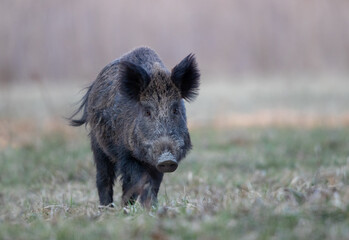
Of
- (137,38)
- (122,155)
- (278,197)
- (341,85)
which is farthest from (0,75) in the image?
(278,197)

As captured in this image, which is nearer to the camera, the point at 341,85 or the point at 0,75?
the point at 341,85

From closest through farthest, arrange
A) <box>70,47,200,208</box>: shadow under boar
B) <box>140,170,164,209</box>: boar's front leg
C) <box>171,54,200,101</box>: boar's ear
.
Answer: <box>140,170,164,209</box>: boar's front leg → <box>70,47,200,208</box>: shadow under boar → <box>171,54,200,101</box>: boar's ear

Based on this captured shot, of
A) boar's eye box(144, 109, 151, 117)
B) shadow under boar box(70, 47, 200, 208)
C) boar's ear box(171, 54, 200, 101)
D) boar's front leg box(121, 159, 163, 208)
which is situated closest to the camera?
shadow under boar box(70, 47, 200, 208)

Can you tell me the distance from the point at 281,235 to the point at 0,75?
27014mm

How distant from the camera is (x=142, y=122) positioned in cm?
624

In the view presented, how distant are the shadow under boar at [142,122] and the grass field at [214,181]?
43cm

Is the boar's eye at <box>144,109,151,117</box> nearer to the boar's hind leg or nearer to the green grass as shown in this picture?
the green grass

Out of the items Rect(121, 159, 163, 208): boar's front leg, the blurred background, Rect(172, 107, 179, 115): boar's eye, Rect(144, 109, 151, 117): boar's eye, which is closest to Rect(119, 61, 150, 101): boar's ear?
Rect(144, 109, 151, 117): boar's eye

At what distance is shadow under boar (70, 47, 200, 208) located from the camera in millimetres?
6004

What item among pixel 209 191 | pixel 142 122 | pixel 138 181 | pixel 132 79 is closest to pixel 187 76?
pixel 132 79

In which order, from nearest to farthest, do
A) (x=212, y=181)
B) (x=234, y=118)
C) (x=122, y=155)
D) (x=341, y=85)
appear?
(x=122, y=155) → (x=212, y=181) → (x=234, y=118) → (x=341, y=85)

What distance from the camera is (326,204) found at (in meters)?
4.39

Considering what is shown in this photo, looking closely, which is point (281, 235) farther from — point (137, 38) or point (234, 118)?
point (137, 38)

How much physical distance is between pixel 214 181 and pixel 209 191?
3.76 feet
